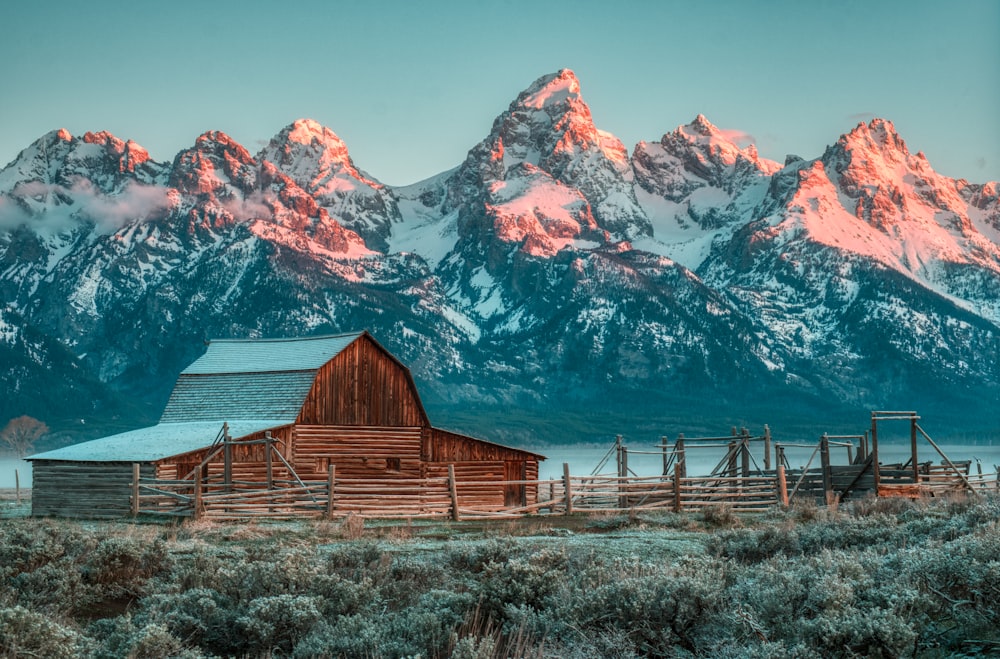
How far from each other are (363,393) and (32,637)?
3017 cm

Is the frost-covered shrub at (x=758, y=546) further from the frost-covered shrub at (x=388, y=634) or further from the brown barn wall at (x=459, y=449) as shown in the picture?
the brown barn wall at (x=459, y=449)

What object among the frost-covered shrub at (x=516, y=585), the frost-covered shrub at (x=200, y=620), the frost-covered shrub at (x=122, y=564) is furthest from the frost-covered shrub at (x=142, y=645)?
the frost-covered shrub at (x=122, y=564)

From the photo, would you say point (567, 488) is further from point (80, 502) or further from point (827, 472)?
point (80, 502)

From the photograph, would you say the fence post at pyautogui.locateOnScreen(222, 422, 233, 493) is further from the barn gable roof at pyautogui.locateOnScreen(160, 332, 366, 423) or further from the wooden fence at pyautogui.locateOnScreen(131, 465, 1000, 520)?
the barn gable roof at pyautogui.locateOnScreen(160, 332, 366, 423)

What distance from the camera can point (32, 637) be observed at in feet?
34.7

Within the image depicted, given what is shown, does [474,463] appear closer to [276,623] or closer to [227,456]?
[227,456]

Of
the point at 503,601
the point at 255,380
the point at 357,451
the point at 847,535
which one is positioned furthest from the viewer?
the point at 255,380

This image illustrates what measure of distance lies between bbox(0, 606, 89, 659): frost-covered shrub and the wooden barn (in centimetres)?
2205

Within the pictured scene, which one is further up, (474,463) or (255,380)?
(255,380)

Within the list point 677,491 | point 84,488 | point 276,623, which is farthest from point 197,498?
point 276,623

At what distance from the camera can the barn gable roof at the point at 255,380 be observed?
39.4 metres

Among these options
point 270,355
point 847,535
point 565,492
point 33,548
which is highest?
point 270,355

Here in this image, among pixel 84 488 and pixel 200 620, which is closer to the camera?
pixel 200 620

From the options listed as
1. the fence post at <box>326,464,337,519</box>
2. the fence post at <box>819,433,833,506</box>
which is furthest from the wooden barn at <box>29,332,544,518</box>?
Answer: the fence post at <box>819,433,833,506</box>
